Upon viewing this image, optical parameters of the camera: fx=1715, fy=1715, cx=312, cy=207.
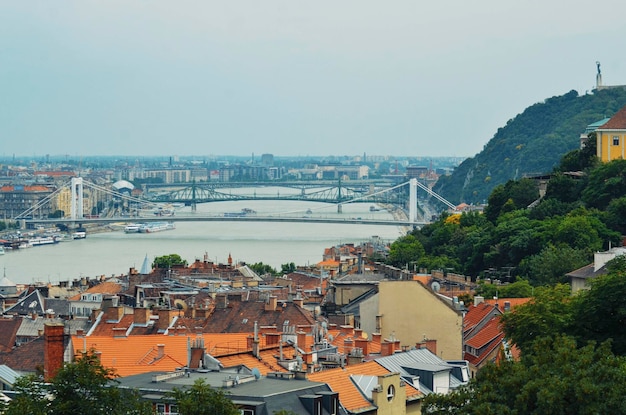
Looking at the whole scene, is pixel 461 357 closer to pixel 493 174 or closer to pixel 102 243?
pixel 102 243

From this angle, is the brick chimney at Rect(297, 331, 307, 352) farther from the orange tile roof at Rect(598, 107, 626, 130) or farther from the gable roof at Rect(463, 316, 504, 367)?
the orange tile roof at Rect(598, 107, 626, 130)

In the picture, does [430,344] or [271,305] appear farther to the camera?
[271,305]

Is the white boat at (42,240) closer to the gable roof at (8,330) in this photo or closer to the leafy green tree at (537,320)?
the gable roof at (8,330)

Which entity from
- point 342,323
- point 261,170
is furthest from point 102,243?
point 261,170

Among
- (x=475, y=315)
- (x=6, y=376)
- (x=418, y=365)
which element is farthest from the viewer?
(x=475, y=315)

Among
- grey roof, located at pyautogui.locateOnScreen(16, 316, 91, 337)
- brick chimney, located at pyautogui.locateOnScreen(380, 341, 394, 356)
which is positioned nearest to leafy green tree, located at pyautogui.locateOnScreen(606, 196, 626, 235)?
grey roof, located at pyautogui.locateOnScreen(16, 316, 91, 337)

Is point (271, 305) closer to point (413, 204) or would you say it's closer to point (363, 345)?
point (363, 345)

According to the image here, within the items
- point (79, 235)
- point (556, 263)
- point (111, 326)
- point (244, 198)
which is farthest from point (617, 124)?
point (244, 198)
